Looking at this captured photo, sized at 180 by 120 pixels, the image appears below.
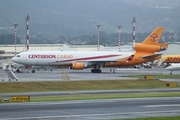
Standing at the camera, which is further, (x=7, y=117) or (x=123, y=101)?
(x=123, y=101)

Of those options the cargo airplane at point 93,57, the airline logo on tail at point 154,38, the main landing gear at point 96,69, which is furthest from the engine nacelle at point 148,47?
the main landing gear at point 96,69

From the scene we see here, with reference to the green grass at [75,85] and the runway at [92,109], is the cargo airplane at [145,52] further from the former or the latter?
the runway at [92,109]

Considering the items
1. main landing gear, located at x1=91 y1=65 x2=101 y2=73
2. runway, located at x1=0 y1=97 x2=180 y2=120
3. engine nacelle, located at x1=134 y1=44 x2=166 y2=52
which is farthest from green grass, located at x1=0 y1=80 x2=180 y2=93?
engine nacelle, located at x1=134 y1=44 x2=166 y2=52

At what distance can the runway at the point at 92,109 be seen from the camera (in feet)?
106

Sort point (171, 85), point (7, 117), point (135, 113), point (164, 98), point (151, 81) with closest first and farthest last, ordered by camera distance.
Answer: point (7, 117)
point (135, 113)
point (164, 98)
point (171, 85)
point (151, 81)

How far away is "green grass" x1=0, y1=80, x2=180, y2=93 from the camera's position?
183 feet

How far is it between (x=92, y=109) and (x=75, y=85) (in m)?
24.3

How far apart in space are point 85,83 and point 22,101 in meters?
21.6

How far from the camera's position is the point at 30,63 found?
9062cm

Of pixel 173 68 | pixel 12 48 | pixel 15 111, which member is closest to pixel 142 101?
pixel 15 111

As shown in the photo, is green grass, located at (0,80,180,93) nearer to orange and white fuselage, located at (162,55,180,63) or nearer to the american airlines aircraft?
the american airlines aircraft

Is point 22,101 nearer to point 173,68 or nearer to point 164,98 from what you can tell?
point 164,98

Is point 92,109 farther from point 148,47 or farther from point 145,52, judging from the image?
point 148,47

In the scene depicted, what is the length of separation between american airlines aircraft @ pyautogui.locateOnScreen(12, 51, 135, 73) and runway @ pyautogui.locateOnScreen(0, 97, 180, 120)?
1929 inches
